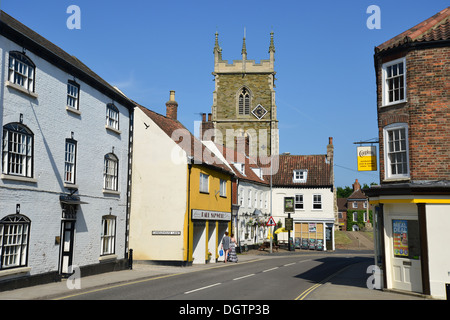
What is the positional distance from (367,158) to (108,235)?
41.4 feet

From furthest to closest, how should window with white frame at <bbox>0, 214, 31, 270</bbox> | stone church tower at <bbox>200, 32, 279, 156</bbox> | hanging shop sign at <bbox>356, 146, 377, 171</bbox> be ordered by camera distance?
stone church tower at <bbox>200, 32, 279, 156</bbox>, hanging shop sign at <bbox>356, 146, 377, 171</bbox>, window with white frame at <bbox>0, 214, 31, 270</bbox>

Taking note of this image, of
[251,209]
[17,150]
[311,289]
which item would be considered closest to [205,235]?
[311,289]

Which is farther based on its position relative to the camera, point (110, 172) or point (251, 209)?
point (251, 209)

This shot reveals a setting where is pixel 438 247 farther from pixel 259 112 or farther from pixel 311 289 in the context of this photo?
pixel 259 112

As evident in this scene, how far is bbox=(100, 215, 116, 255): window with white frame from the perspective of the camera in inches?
857

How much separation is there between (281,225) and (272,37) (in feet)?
115

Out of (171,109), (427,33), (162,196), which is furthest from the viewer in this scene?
(171,109)

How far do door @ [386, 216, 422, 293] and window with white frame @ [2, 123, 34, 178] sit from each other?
13137 mm

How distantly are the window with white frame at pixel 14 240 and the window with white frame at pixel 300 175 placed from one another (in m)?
36.6

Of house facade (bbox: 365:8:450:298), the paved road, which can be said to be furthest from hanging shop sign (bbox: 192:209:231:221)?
house facade (bbox: 365:8:450:298)

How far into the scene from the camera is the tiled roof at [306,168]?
48.9m

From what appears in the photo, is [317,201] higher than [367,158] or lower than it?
lower

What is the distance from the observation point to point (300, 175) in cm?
5000

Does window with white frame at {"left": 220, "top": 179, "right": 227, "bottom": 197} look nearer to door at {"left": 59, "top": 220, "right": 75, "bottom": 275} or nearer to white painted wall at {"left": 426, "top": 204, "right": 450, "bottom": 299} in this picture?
door at {"left": 59, "top": 220, "right": 75, "bottom": 275}
